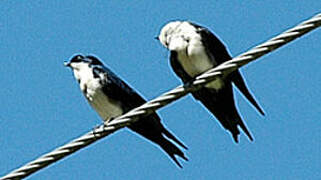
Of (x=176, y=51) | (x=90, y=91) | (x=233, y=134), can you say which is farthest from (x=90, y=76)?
(x=233, y=134)

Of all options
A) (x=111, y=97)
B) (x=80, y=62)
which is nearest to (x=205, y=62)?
(x=111, y=97)

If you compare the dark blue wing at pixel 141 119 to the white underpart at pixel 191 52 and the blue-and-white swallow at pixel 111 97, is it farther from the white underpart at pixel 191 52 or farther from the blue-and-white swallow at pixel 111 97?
the white underpart at pixel 191 52

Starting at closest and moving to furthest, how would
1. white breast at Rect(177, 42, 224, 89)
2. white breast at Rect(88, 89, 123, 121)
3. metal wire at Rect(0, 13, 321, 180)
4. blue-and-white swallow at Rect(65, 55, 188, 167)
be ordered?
metal wire at Rect(0, 13, 321, 180), blue-and-white swallow at Rect(65, 55, 188, 167), white breast at Rect(177, 42, 224, 89), white breast at Rect(88, 89, 123, 121)

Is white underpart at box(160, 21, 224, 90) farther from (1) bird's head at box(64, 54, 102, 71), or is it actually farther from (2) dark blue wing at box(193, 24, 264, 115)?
(1) bird's head at box(64, 54, 102, 71)

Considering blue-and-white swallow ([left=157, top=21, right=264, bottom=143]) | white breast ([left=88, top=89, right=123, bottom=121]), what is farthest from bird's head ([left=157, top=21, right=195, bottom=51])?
white breast ([left=88, top=89, right=123, bottom=121])

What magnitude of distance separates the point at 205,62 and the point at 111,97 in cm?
78

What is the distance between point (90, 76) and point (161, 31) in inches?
25.0

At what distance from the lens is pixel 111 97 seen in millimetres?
8156

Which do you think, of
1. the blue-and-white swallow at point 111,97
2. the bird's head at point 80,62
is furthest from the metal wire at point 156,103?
the bird's head at point 80,62

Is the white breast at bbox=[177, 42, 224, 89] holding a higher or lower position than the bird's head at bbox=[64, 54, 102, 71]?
lower

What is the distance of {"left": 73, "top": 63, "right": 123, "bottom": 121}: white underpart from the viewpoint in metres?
8.12

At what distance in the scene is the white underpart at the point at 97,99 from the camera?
320 inches

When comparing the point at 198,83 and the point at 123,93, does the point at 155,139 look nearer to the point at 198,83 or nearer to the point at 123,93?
the point at 123,93

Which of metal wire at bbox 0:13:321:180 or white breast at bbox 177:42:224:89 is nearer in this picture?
metal wire at bbox 0:13:321:180
